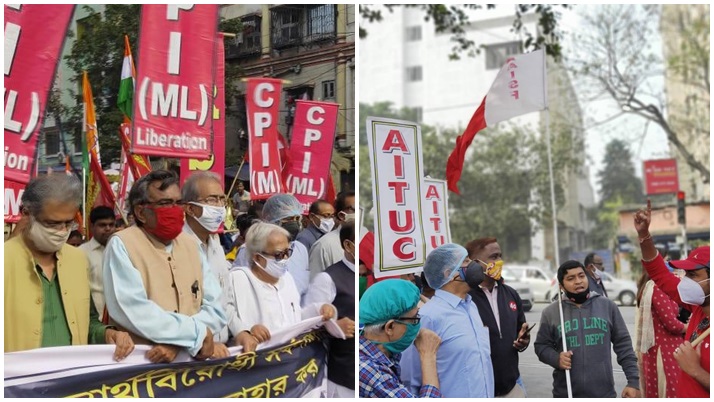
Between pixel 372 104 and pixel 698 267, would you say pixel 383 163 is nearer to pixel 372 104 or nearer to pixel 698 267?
pixel 698 267

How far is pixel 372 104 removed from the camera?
48.7 m

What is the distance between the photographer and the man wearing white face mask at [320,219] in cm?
516

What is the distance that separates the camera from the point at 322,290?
4727 millimetres

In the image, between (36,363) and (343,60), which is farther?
(343,60)

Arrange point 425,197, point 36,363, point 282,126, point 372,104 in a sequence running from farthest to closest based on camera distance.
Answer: point 372,104 < point 425,197 < point 282,126 < point 36,363

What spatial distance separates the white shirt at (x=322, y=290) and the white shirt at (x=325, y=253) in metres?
0.10

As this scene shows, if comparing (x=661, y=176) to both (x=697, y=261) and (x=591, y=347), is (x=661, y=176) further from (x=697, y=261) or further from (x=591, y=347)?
(x=697, y=261)

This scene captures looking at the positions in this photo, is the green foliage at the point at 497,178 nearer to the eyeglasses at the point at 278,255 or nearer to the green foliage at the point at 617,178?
the green foliage at the point at 617,178

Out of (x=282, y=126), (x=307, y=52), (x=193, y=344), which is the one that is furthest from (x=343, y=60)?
(x=193, y=344)

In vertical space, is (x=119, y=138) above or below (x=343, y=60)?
below

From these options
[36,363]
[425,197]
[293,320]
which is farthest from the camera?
[425,197]

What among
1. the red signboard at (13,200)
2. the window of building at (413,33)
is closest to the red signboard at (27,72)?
the red signboard at (13,200)

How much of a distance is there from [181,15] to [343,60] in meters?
0.89

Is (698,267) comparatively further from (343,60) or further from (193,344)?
(193,344)
